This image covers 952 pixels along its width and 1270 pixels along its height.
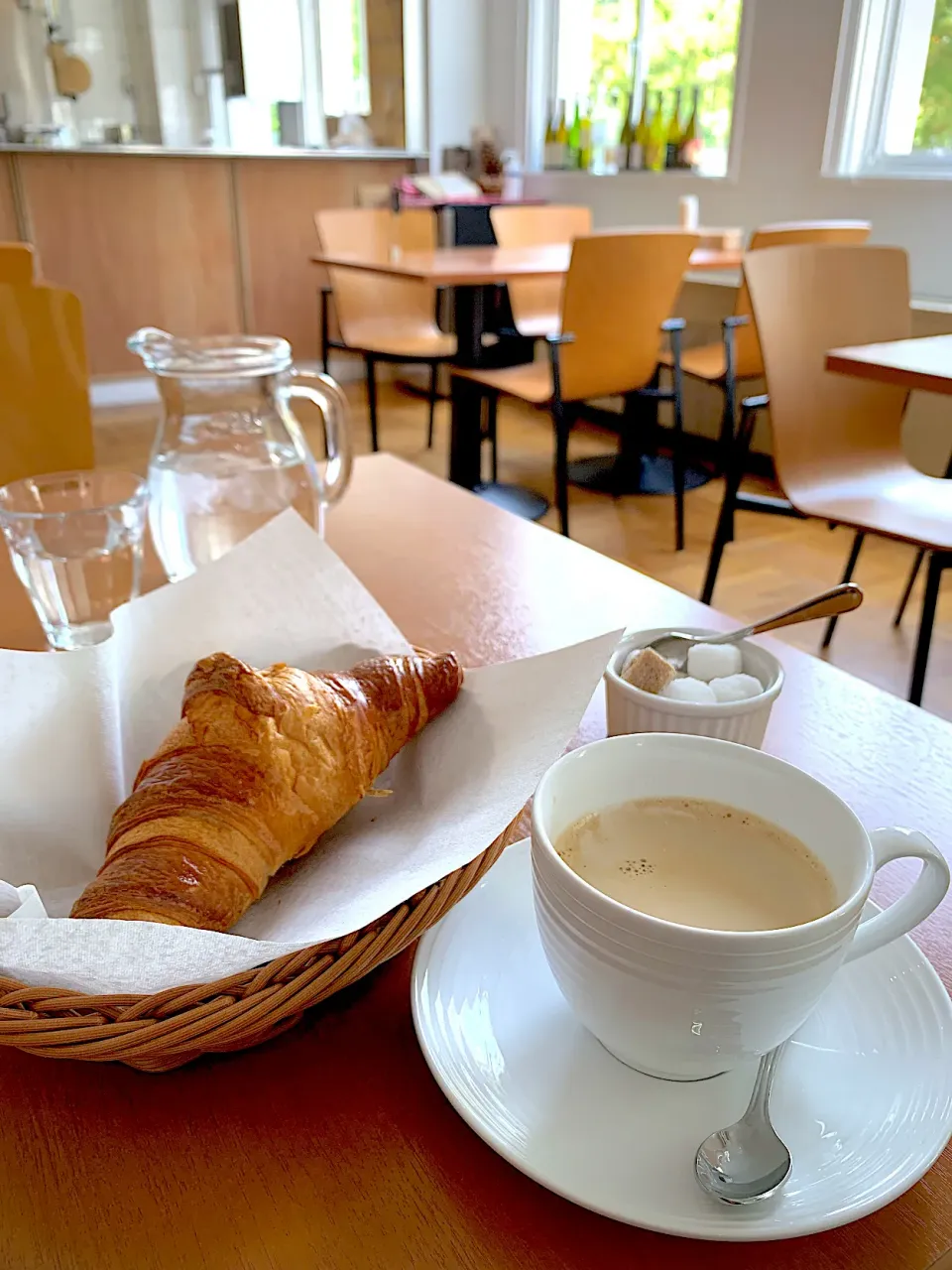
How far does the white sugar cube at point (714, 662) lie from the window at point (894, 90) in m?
2.99

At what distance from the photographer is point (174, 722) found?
1.83 ft

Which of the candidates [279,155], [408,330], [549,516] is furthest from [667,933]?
[279,155]

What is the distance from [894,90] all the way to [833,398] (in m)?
1.90

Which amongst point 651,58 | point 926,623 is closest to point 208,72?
point 651,58

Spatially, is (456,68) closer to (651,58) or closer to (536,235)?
(651,58)

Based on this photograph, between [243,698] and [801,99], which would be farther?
[801,99]

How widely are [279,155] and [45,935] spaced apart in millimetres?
4420

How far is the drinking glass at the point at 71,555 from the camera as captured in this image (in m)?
0.71

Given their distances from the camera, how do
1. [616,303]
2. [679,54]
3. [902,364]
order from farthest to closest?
[679,54] < [616,303] < [902,364]

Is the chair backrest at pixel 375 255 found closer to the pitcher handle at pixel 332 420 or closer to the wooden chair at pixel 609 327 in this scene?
the wooden chair at pixel 609 327

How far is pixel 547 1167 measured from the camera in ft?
1.11

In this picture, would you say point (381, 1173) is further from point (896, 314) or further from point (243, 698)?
point (896, 314)

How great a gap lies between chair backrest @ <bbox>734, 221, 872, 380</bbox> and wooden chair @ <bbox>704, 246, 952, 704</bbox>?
0.52 metres

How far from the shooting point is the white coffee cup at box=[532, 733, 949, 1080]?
1.05 ft
